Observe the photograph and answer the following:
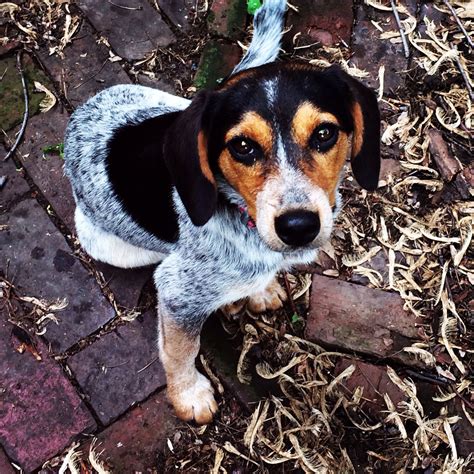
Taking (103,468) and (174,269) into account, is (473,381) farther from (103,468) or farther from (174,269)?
(103,468)

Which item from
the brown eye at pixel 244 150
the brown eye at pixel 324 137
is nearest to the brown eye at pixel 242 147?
the brown eye at pixel 244 150

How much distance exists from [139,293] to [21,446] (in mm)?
964

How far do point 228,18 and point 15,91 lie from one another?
1397 mm

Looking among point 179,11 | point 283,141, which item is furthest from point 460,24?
point 283,141

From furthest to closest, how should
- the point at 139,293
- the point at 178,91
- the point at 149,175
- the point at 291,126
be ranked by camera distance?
the point at 178,91
the point at 139,293
the point at 149,175
the point at 291,126

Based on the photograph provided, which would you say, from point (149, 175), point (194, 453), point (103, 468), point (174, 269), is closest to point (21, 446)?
point (103, 468)

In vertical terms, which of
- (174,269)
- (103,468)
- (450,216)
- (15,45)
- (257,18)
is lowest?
(103,468)

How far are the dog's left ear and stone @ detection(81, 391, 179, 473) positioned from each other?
1.63 m

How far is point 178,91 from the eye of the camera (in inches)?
155

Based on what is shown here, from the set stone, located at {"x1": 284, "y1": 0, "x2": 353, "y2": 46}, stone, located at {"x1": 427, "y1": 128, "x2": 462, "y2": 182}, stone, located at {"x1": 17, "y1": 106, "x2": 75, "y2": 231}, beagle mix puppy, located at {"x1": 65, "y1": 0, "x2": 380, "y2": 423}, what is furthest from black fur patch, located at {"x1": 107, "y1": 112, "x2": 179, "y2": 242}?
stone, located at {"x1": 427, "y1": 128, "x2": 462, "y2": 182}

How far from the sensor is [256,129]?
2.29 m

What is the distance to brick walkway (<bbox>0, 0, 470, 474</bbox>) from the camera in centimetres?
328

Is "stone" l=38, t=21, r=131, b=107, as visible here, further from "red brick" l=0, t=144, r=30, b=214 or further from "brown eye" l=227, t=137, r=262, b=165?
"brown eye" l=227, t=137, r=262, b=165

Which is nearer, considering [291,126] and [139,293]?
[291,126]
